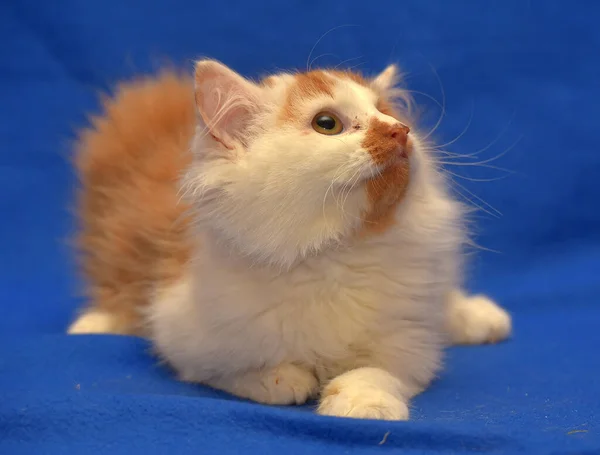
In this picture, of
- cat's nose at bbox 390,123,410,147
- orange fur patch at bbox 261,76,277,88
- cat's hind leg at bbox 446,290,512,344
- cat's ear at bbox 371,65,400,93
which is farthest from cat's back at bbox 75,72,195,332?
cat's hind leg at bbox 446,290,512,344

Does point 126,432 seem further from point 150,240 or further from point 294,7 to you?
point 294,7

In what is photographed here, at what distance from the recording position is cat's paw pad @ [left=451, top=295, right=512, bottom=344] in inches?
67.9

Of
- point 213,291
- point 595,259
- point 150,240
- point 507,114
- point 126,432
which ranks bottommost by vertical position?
point 126,432

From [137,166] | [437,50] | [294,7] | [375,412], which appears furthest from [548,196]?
[375,412]

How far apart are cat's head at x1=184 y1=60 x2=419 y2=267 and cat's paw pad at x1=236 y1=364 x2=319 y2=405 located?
193 mm

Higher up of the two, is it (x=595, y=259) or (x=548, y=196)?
(x=548, y=196)

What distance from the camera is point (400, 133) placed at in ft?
3.80

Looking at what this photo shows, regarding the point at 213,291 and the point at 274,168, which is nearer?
the point at 274,168

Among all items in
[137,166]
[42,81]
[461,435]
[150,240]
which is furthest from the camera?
[42,81]

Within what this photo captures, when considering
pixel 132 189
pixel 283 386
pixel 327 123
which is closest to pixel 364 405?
pixel 283 386

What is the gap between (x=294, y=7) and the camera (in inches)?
95.2

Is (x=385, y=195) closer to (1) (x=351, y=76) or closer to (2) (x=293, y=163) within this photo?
(2) (x=293, y=163)

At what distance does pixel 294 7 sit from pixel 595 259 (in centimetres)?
124

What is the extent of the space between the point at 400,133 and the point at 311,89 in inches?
7.0
